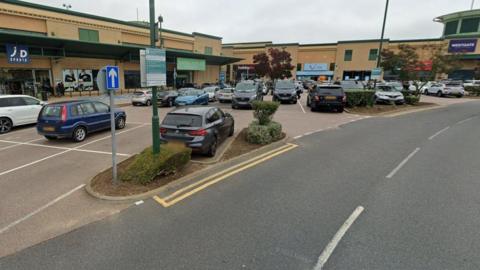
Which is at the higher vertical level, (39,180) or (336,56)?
(336,56)

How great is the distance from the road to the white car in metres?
11.2

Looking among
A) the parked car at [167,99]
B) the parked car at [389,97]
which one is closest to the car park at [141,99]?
the parked car at [167,99]

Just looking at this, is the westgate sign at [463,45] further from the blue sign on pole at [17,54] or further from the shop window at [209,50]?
the blue sign on pole at [17,54]

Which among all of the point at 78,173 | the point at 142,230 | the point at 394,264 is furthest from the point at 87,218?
the point at 394,264

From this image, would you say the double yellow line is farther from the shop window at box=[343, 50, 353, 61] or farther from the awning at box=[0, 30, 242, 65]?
the shop window at box=[343, 50, 353, 61]

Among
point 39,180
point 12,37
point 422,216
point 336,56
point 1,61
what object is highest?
point 336,56

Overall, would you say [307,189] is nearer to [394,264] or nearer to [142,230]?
[394,264]

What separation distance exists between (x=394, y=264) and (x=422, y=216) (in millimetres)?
1569

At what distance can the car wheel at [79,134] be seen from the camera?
9755 mm

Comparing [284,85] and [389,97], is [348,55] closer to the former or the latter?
[284,85]

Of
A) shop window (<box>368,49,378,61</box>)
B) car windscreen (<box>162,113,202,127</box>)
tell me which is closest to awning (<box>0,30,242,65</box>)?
car windscreen (<box>162,113,202,127</box>)

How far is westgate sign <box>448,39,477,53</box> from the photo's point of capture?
51438mm

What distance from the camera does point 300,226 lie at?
4070 millimetres

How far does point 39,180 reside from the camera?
6.15 meters
